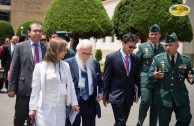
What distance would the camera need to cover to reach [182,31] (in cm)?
2567

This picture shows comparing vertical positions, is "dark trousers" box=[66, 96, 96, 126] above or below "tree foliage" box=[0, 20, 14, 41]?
below

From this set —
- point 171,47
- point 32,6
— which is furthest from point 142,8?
point 32,6

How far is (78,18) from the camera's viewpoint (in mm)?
23844

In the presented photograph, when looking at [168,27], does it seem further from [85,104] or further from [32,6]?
[32,6]

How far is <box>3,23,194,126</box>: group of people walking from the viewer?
16.8 feet

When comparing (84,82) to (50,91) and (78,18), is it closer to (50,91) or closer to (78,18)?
(50,91)

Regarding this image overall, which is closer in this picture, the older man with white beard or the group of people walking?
the group of people walking

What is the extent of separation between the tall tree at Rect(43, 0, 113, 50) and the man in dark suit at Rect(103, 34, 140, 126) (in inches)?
667

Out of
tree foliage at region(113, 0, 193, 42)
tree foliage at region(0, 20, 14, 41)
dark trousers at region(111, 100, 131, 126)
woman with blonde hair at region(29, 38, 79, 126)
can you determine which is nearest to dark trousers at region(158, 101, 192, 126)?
dark trousers at region(111, 100, 131, 126)

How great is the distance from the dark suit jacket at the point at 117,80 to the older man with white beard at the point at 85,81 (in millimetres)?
597

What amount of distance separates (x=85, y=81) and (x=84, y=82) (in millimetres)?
51

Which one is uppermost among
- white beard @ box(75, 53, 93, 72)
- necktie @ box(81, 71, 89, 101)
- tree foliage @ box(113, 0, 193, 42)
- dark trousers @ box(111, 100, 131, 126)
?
tree foliage @ box(113, 0, 193, 42)

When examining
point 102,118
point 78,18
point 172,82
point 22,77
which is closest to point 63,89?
point 22,77

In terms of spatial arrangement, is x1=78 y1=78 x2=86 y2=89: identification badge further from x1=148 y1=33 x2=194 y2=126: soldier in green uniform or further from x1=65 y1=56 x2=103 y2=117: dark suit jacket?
x1=148 y1=33 x2=194 y2=126: soldier in green uniform
